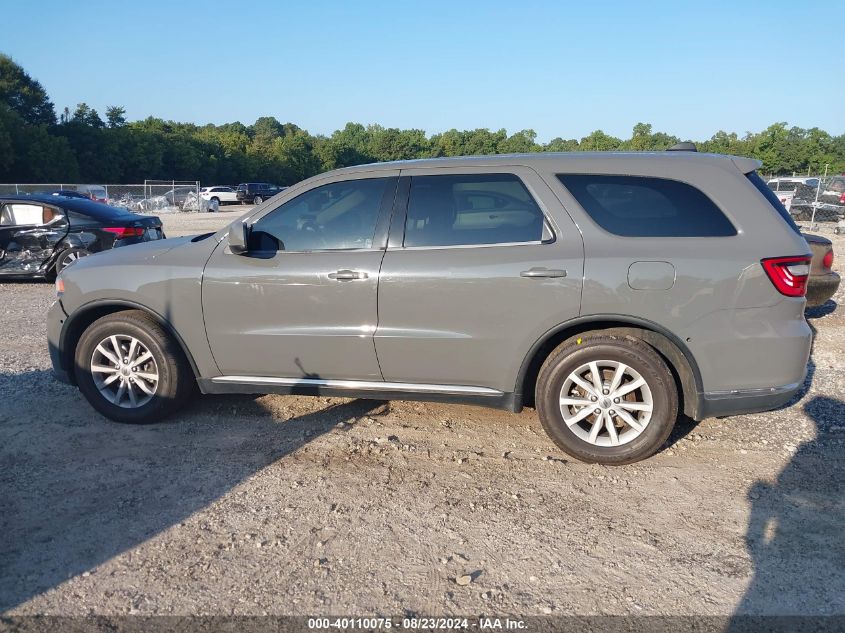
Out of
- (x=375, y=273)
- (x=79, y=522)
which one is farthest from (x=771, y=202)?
(x=79, y=522)

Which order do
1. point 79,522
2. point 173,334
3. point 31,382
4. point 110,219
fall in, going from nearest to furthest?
1. point 79,522
2. point 173,334
3. point 31,382
4. point 110,219

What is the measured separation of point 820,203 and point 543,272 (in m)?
22.4

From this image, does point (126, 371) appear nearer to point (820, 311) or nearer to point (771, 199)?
point (771, 199)

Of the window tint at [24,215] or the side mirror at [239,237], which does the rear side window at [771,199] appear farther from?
the window tint at [24,215]

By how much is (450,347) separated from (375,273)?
2.23ft

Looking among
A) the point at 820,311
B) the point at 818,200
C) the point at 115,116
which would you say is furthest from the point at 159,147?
the point at 820,311

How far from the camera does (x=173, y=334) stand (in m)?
4.90

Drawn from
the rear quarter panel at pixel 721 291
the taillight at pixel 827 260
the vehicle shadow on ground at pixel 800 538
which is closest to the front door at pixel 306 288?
the rear quarter panel at pixel 721 291

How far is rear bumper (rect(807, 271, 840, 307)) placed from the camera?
24.2 ft

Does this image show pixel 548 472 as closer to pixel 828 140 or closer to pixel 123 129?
pixel 123 129

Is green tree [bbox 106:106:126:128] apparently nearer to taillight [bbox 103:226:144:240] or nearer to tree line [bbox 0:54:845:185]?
tree line [bbox 0:54:845:185]

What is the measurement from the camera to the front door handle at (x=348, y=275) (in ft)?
14.7

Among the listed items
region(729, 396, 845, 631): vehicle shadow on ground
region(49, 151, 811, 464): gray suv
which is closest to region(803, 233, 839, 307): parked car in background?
region(729, 396, 845, 631): vehicle shadow on ground

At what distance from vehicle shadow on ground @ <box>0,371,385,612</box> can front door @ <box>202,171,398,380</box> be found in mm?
497
